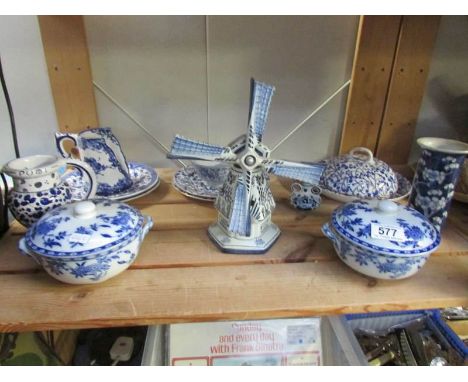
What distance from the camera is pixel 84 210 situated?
0.52 metres

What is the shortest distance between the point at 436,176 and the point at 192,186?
0.52 metres

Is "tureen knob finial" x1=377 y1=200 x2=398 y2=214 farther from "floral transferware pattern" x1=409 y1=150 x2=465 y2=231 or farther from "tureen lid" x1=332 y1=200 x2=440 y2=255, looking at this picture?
"floral transferware pattern" x1=409 y1=150 x2=465 y2=231

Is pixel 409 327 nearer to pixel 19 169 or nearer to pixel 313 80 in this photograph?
pixel 313 80

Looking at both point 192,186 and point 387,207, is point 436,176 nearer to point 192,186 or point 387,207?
point 387,207

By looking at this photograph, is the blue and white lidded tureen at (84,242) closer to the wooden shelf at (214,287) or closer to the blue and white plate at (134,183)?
the wooden shelf at (214,287)

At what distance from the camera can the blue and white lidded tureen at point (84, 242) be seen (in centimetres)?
49

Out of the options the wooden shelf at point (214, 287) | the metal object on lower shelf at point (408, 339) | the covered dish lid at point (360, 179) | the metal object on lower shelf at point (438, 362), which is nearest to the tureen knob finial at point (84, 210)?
the wooden shelf at point (214, 287)

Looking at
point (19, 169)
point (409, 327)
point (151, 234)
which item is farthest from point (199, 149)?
point (409, 327)

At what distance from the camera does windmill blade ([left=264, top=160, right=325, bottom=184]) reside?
0.58 m

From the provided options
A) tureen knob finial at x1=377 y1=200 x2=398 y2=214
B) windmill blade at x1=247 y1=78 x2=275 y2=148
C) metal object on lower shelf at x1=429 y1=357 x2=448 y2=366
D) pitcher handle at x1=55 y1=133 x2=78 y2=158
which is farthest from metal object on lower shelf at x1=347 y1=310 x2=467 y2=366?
pitcher handle at x1=55 y1=133 x2=78 y2=158

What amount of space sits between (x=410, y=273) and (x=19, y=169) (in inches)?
26.8

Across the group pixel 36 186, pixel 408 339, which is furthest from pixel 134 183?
pixel 408 339

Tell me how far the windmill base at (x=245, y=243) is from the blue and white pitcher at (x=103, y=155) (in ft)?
0.97

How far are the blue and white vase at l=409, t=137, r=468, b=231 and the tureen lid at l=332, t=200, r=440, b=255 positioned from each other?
9 centimetres
